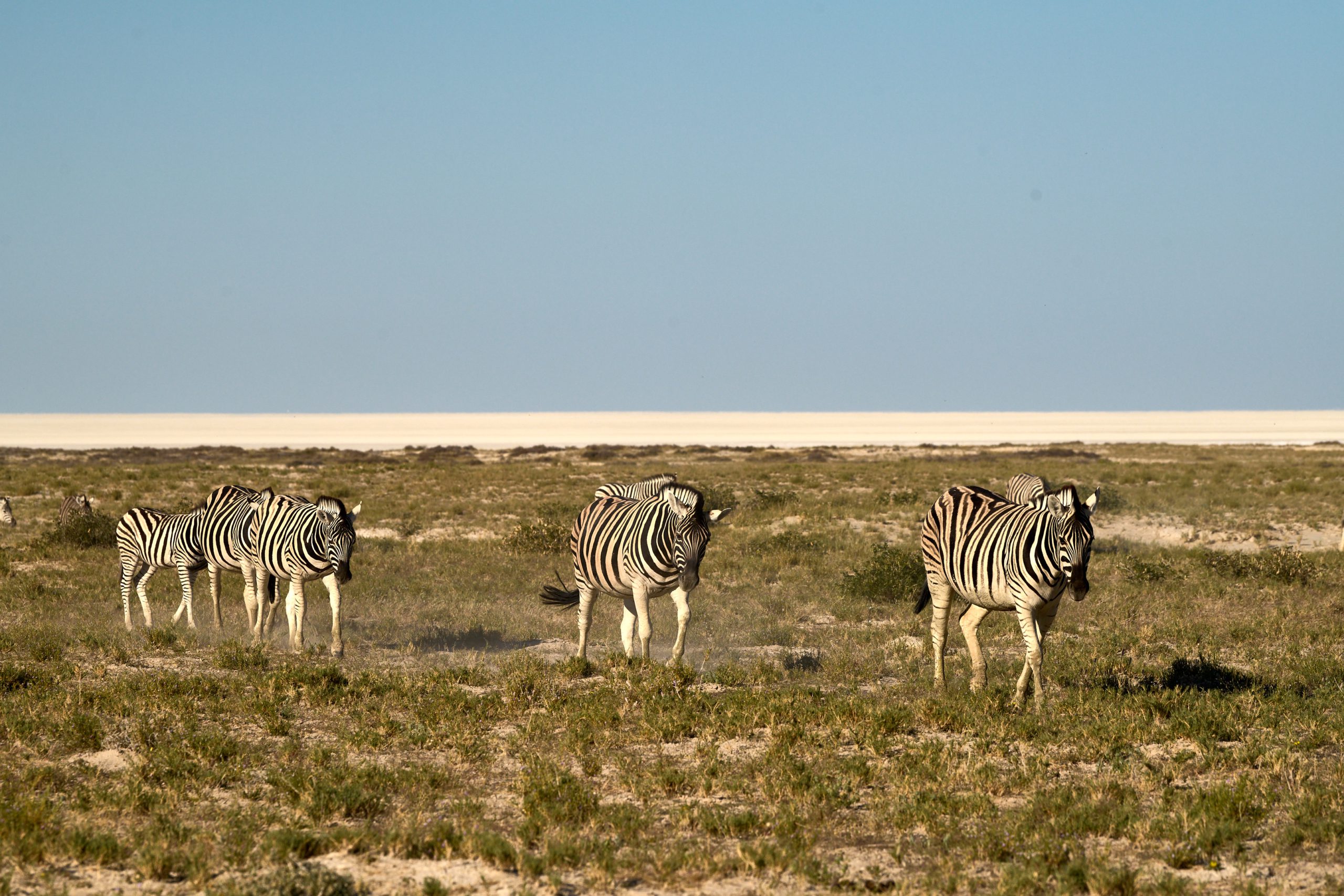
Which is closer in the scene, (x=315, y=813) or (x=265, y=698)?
(x=315, y=813)

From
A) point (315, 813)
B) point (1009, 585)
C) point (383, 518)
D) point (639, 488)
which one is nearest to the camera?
point (315, 813)

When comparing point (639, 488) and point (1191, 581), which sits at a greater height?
point (639, 488)

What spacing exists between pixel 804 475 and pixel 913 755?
119 ft

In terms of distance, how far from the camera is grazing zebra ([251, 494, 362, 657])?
12.4 m

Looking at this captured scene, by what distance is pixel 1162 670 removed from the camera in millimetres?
11703

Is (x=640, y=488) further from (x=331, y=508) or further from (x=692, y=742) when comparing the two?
(x=692, y=742)

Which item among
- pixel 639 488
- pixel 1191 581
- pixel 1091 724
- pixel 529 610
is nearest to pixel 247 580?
pixel 529 610

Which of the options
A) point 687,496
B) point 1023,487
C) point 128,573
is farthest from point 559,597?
point 1023,487

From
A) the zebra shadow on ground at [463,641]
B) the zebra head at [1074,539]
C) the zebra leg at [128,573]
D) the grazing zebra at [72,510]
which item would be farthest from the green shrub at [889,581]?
the grazing zebra at [72,510]

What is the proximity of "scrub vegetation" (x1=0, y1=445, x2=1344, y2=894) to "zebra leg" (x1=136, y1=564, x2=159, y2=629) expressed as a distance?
0.59 meters

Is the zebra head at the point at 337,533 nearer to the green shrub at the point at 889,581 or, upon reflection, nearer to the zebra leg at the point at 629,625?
the zebra leg at the point at 629,625

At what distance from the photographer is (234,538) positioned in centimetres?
1388

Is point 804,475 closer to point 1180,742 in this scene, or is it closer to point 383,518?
point 383,518

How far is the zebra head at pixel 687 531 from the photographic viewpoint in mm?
10969
